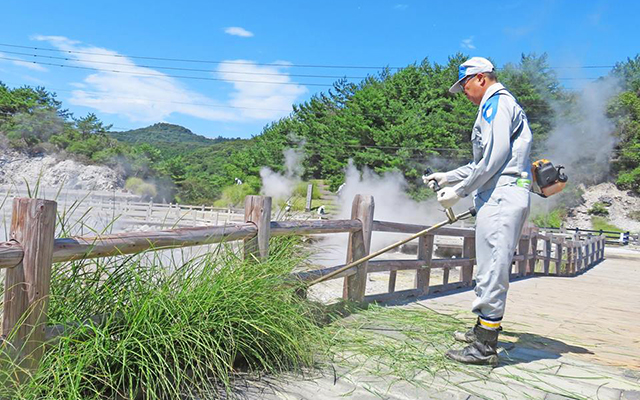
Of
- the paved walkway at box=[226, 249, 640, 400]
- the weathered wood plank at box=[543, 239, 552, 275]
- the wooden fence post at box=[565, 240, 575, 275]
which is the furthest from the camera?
the wooden fence post at box=[565, 240, 575, 275]

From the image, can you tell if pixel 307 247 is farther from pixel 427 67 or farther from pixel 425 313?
pixel 427 67

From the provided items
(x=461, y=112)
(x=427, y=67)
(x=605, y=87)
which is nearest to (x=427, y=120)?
(x=461, y=112)

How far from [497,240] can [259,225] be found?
143 centimetres

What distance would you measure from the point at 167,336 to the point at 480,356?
5.60 ft

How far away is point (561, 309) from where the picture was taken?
5.54 m

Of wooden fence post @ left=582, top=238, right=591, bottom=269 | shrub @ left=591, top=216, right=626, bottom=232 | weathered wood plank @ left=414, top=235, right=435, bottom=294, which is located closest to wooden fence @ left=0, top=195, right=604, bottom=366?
weathered wood plank @ left=414, top=235, right=435, bottom=294

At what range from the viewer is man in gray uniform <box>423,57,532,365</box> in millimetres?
3025

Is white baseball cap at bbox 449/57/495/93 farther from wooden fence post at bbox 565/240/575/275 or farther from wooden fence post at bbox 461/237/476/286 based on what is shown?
wooden fence post at bbox 565/240/575/275

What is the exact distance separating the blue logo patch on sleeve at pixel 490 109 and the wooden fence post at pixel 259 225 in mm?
1420

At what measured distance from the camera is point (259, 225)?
350cm

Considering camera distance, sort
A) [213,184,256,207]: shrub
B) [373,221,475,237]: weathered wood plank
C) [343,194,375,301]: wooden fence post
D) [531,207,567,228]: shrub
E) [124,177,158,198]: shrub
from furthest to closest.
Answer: [124,177,158,198]: shrub
[213,184,256,207]: shrub
[531,207,567,228]: shrub
[373,221,475,237]: weathered wood plank
[343,194,375,301]: wooden fence post

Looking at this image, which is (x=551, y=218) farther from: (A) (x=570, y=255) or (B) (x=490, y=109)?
(B) (x=490, y=109)

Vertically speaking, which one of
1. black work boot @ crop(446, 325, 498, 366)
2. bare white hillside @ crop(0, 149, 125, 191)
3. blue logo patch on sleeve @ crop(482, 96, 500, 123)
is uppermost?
bare white hillside @ crop(0, 149, 125, 191)

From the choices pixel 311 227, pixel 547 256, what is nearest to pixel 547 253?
pixel 547 256
